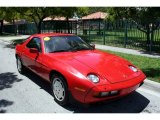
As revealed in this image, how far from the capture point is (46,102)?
5441 mm

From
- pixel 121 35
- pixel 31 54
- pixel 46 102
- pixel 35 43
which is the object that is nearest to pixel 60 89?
pixel 46 102

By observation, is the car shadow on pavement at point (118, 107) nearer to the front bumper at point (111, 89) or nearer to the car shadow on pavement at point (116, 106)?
the car shadow on pavement at point (116, 106)

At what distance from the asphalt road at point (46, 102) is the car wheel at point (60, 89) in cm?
13

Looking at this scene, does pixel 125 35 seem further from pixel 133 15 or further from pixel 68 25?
pixel 68 25

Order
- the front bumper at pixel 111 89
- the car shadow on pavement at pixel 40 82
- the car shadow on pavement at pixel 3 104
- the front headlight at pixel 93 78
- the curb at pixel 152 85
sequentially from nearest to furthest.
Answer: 1. the front bumper at pixel 111 89
2. the front headlight at pixel 93 78
3. the car shadow on pavement at pixel 3 104
4. the curb at pixel 152 85
5. the car shadow on pavement at pixel 40 82

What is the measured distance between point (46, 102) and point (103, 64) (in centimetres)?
150

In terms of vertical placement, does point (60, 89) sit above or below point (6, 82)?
above

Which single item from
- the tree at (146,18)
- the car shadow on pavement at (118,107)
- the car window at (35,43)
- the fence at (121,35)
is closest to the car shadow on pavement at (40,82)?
the car window at (35,43)

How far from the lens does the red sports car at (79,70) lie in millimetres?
4449

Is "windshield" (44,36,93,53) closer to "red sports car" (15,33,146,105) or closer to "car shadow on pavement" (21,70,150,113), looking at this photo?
"red sports car" (15,33,146,105)

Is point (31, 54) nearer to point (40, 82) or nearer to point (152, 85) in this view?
point (40, 82)

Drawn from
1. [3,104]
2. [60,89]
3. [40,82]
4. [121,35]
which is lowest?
[3,104]

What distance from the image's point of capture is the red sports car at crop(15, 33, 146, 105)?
4449 mm
